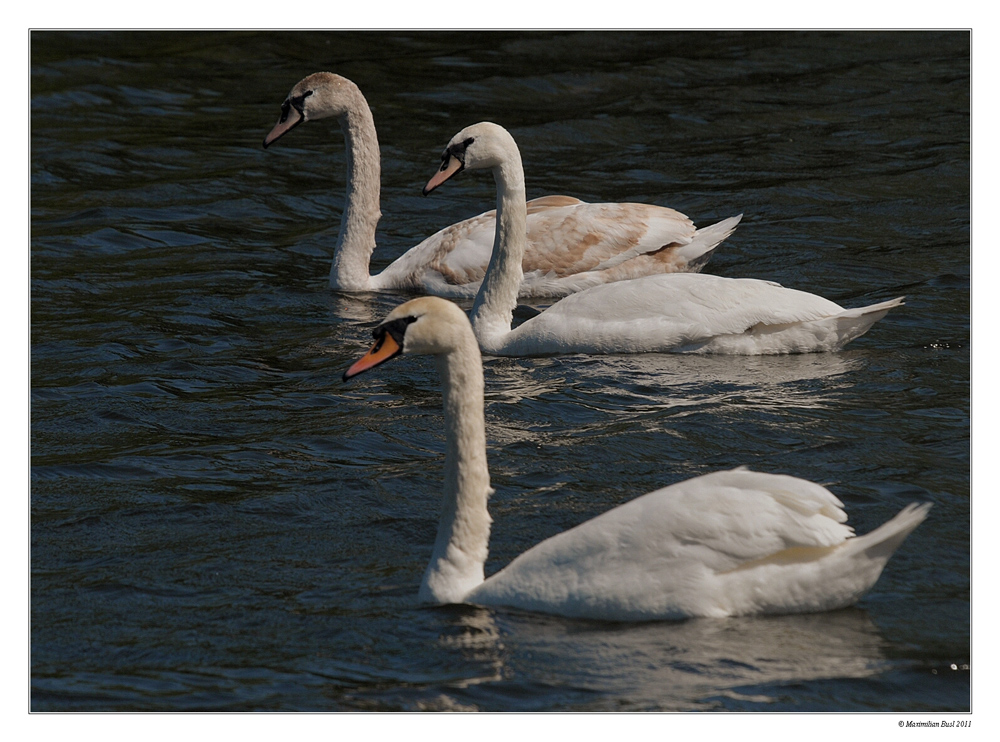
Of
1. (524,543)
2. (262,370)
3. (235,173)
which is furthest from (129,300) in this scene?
(524,543)

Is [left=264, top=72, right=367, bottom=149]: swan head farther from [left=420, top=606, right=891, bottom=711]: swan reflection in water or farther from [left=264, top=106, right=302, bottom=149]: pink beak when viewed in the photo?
[left=420, top=606, right=891, bottom=711]: swan reflection in water

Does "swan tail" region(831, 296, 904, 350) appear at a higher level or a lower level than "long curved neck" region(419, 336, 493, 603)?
higher

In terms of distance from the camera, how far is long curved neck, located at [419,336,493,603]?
6320mm

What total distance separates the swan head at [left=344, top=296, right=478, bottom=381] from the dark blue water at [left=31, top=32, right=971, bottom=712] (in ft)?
3.88

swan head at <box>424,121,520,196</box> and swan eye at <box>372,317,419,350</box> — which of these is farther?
swan head at <box>424,121,520,196</box>

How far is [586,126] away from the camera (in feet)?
54.6

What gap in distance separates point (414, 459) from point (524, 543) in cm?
153

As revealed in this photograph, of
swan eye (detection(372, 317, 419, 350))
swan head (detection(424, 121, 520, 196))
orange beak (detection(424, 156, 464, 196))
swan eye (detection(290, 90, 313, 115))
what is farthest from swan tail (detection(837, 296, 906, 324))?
swan eye (detection(290, 90, 313, 115))

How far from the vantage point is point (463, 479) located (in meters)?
6.35

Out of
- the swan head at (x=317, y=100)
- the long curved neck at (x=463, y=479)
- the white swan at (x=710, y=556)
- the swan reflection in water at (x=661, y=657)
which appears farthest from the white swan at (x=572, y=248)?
the swan reflection in water at (x=661, y=657)

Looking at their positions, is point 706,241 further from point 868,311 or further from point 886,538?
point 886,538

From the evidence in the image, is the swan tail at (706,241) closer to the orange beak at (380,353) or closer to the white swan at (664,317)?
the white swan at (664,317)

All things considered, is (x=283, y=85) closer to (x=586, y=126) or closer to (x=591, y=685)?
(x=586, y=126)

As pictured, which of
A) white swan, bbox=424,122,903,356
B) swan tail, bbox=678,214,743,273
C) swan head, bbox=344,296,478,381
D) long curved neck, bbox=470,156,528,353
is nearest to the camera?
swan head, bbox=344,296,478,381
